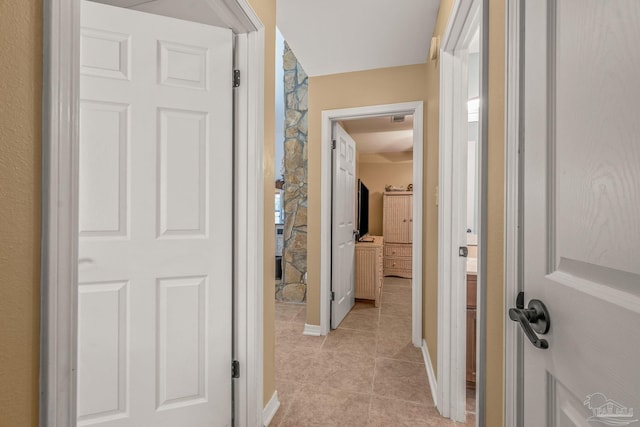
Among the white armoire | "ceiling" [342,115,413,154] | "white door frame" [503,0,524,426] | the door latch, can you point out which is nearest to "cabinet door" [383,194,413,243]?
the white armoire

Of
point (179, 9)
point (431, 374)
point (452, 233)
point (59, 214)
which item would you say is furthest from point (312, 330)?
point (179, 9)

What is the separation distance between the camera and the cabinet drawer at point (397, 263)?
210 inches

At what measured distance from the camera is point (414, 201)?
2553 mm

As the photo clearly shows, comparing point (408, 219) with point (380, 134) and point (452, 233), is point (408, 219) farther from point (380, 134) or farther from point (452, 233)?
point (452, 233)

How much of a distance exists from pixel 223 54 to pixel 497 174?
132 cm

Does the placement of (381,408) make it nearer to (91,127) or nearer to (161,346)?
(161,346)

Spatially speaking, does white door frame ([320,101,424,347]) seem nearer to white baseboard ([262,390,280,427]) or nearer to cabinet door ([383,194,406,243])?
white baseboard ([262,390,280,427])

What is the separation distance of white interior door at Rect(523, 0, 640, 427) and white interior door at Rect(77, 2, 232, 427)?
1.23 m

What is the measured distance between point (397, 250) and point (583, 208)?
16.6ft

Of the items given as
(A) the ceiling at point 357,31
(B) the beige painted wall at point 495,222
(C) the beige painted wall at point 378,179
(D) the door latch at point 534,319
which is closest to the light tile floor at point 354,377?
(B) the beige painted wall at point 495,222

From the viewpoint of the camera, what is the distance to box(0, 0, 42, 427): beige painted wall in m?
0.51

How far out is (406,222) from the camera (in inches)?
212

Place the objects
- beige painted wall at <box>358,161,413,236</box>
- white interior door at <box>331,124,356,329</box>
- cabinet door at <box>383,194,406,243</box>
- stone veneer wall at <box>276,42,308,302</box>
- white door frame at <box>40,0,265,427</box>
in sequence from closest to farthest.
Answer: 1. white door frame at <box>40,0,265,427</box>
2. white interior door at <box>331,124,356,329</box>
3. stone veneer wall at <box>276,42,308,302</box>
4. cabinet door at <box>383,194,406,243</box>
5. beige painted wall at <box>358,161,413,236</box>

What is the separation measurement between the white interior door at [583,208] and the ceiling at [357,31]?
1.48 meters
